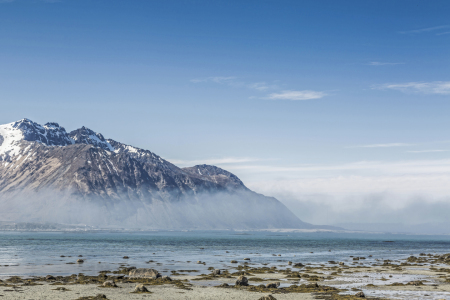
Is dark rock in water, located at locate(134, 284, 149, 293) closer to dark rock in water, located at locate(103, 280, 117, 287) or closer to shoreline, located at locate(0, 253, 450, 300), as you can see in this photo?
shoreline, located at locate(0, 253, 450, 300)

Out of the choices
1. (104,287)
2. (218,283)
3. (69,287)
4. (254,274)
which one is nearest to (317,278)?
(254,274)

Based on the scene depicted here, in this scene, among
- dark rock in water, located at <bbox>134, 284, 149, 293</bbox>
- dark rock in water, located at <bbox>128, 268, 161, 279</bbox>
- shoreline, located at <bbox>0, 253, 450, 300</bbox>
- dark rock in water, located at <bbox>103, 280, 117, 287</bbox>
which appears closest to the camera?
shoreline, located at <bbox>0, 253, 450, 300</bbox>

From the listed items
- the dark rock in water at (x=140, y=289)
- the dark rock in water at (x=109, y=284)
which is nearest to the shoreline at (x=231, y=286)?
the dark rock in water at (x=109, y=284)

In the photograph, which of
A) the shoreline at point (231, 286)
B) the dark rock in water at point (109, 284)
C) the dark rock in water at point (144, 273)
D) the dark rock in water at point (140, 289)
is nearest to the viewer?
the shoreline at point (231, 286)

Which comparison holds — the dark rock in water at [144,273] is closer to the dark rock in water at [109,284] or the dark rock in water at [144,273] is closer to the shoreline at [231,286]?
the shoreline at [231,286]

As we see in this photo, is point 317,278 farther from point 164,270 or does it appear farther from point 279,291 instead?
point 164,270

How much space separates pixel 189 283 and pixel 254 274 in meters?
15.1

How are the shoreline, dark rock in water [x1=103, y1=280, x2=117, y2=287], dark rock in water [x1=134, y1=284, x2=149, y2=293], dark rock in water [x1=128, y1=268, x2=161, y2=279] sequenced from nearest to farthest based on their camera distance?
the shoreline, dark rock in water [x1=134, y1=284, x2=149, y2=293], dark rock in water [x1=103, y1=280, x2=117, y2=287], dark rock in water [x1=128, y1=268, x2=161, y2=279]

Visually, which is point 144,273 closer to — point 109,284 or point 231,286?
point 109,284

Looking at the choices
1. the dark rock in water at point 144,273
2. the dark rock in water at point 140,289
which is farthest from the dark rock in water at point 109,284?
the dark rock in water at point 144,273

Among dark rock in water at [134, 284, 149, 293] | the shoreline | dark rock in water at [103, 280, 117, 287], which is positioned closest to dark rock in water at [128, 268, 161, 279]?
the shoreline

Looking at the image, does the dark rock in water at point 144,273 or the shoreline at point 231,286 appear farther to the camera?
the dark rock in water at point 144,273

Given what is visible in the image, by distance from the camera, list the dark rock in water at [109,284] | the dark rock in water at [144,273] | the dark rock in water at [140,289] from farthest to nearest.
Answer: the dark rock in water at [144,273], the dark rock in water at [109,284], the dark rock in water at [140,289]

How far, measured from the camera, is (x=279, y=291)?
4891cm
